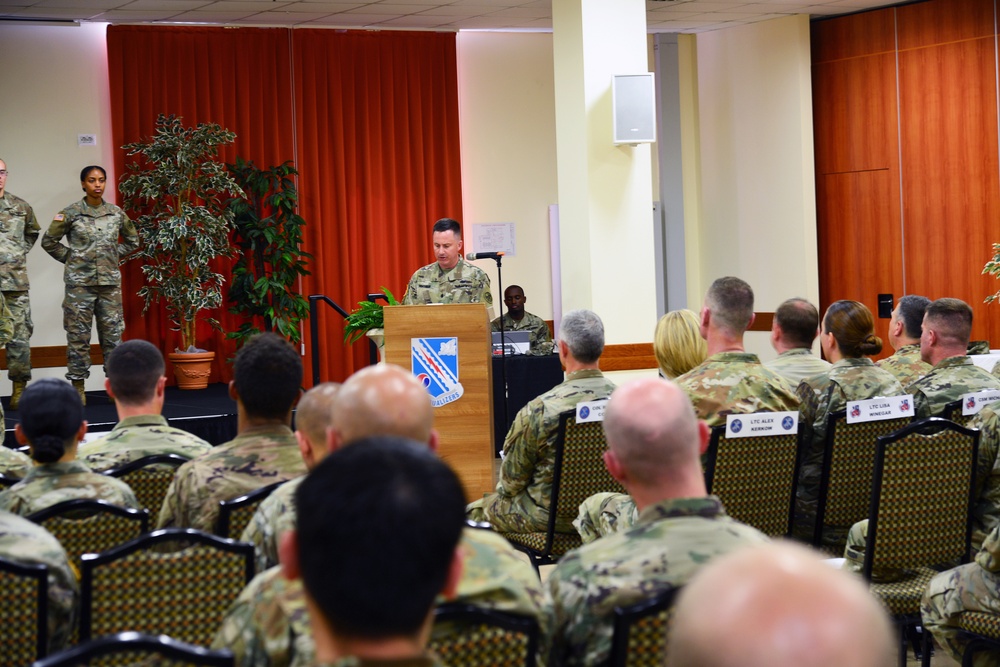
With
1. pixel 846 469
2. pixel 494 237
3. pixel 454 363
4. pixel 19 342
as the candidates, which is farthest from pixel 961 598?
pixel 494 237

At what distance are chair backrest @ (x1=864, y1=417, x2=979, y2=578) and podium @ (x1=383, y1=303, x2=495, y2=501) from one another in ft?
8.49

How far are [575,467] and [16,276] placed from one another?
574 centimetres

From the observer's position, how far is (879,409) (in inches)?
146

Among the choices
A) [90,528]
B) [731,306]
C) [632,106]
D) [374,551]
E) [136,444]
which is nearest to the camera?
[374,551]

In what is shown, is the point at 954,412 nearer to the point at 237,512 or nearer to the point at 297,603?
the point at 237,512

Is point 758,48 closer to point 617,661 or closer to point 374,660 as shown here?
point 617,661

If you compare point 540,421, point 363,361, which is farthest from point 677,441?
point 363,361

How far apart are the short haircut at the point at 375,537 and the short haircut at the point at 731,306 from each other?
2876 millimetres

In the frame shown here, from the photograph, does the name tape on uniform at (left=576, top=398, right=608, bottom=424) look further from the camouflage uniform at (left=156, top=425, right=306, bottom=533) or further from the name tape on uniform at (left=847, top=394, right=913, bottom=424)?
the camouflage uniform at (left=156, top=425, right=306, bottom=533)

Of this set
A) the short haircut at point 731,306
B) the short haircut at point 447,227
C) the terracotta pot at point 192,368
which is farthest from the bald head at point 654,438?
the terracotta pot at point 192,368

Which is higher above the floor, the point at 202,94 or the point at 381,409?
the point at 202,94

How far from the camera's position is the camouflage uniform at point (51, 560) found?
2348mm

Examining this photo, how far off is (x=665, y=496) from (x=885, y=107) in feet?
27.4

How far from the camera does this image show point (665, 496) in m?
2.16
